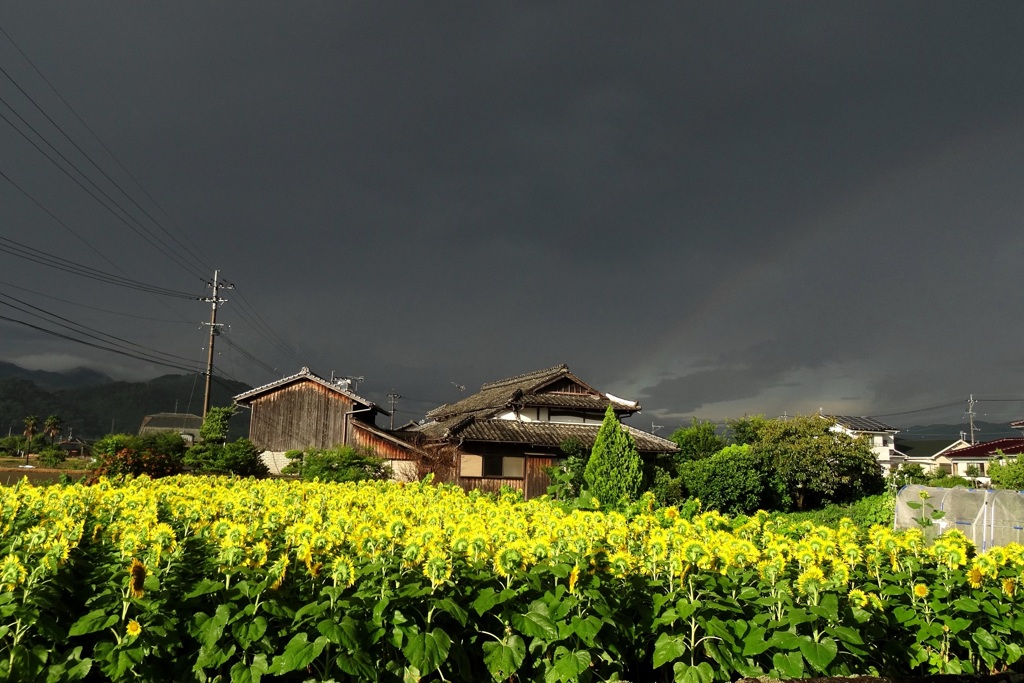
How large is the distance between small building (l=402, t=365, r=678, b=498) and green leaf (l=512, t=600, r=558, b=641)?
22.3 m

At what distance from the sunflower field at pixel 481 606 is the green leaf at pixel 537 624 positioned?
0.01m

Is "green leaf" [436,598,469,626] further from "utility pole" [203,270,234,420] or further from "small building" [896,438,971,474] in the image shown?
"small building" [896,438,971,474]

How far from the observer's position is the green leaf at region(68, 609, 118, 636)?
3.17 metres

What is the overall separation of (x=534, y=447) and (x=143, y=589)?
1021 inches

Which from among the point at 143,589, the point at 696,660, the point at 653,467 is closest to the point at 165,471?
the point at 143,589

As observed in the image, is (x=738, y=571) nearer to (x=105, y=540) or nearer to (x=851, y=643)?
(x=851, y=643)

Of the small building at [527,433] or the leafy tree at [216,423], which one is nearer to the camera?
the small building at [527,433]

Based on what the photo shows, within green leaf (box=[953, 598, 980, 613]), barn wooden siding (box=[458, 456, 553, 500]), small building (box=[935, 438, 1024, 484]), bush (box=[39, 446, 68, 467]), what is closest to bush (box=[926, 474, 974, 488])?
barn wooden siding (box=[458, 456, 553, 500])

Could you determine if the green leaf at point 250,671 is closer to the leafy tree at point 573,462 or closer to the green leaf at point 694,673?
the green leaf at point 694,673

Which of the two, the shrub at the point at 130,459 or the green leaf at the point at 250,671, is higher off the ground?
the shrub at the point at 130,459

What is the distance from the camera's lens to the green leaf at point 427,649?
3.11 metres

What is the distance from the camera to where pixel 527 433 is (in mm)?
29078

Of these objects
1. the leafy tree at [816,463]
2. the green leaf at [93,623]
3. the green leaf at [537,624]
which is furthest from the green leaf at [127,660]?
the leafy tree at [816,463]

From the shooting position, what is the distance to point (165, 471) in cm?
1656
